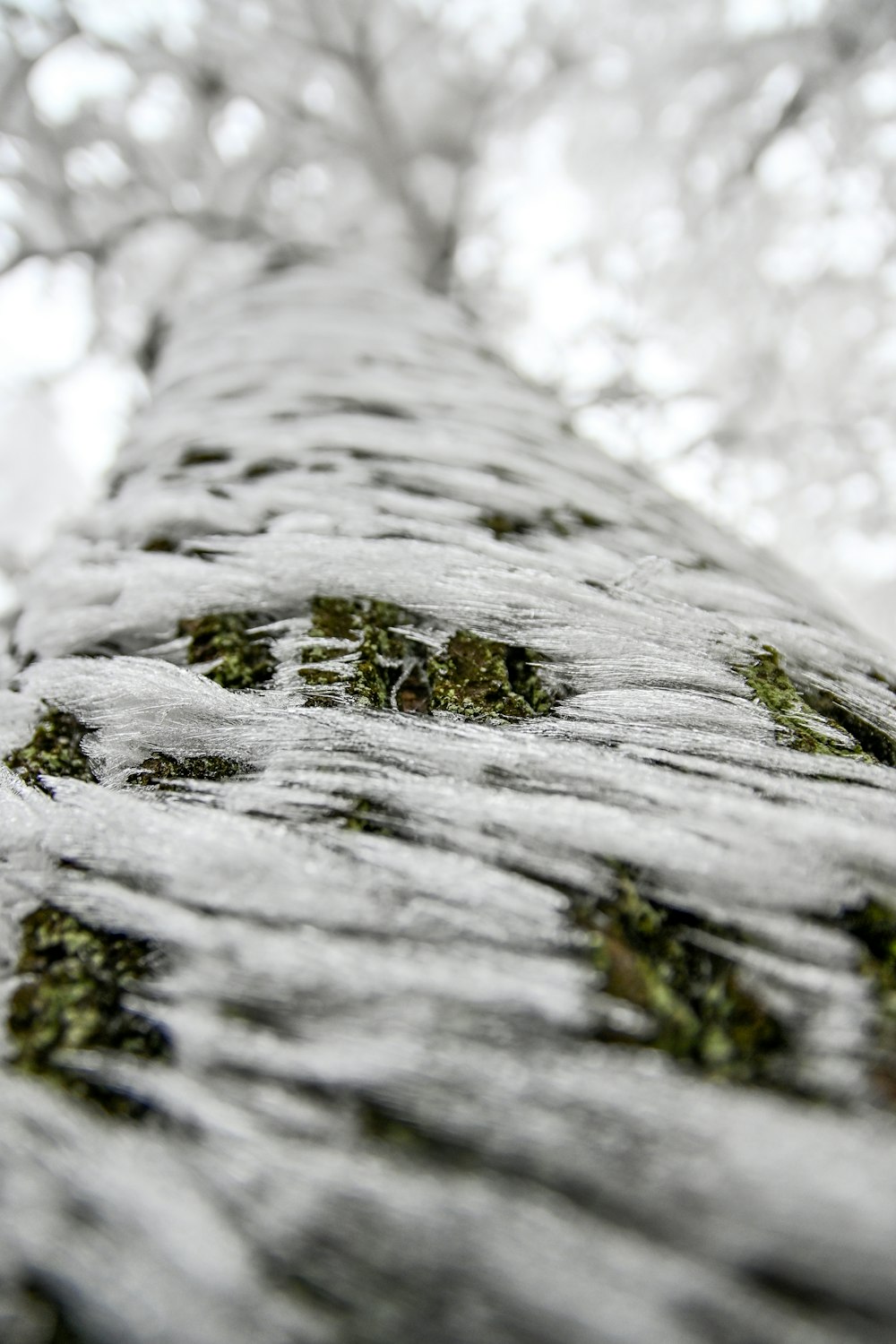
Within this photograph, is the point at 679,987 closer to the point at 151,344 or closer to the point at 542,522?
the point at 542,522

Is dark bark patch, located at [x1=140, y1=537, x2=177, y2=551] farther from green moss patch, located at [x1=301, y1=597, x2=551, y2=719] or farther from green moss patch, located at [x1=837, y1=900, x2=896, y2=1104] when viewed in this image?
green moss patch, located at [x1=837, y1=900, x2=896, y2=1104]

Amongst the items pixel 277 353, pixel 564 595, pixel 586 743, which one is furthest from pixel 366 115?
pixel 586 743

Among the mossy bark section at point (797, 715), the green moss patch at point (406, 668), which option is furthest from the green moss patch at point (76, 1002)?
the mossy bark section at point (797, 715)

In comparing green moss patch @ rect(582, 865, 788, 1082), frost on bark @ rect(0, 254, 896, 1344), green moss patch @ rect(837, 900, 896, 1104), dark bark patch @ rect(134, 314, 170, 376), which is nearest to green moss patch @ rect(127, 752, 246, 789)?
frost on bark @ rect(0, 254, 896, 1344)

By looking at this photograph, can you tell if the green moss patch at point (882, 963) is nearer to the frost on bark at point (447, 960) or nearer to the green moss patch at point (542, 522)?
the frost on bark at point (447, 960)

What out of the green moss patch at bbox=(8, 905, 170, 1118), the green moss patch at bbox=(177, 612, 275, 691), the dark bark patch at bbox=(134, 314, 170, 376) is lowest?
the green moss patch at bbox=(8, 905, 170, 1118)

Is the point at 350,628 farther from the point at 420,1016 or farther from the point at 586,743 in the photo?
the point at 420,1016
